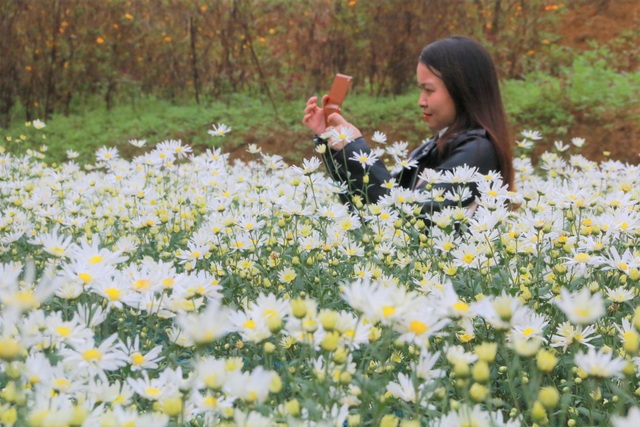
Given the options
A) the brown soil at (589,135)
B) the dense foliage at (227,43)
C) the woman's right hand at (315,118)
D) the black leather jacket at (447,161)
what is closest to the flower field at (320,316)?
the black leather jacket at (447,161)

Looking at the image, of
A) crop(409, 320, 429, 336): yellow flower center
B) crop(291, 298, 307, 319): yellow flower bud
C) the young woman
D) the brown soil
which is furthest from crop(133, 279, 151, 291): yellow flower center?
the brown soil

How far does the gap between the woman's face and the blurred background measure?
13.4ft

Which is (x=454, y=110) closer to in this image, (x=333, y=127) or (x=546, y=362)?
(x=333, y=127)

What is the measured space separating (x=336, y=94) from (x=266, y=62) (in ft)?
22.1

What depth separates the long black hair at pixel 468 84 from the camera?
320 centimetres

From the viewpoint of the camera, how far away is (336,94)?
311 cm

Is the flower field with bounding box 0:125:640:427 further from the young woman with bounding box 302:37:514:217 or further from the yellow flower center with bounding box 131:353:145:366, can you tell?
the young woman with bounding box 302:37:514:217

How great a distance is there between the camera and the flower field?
3.20ft

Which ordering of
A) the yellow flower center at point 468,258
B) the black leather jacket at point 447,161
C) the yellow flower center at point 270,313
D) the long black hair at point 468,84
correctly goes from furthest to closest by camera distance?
the long black hair at point 468,84 → the black leather jacket at point 447,161 → the yellow flower center at point 468,258 → the yellow flower center at point 270,313

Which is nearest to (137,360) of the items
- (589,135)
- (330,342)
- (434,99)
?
(330,342)

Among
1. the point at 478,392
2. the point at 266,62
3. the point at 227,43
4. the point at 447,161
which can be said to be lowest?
the point at 266,62

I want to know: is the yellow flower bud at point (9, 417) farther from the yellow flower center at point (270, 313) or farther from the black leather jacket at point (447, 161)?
the black leather jacket at point (447, 161)

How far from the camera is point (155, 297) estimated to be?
135cm

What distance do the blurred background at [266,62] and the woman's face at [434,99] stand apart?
4072 millimetres
